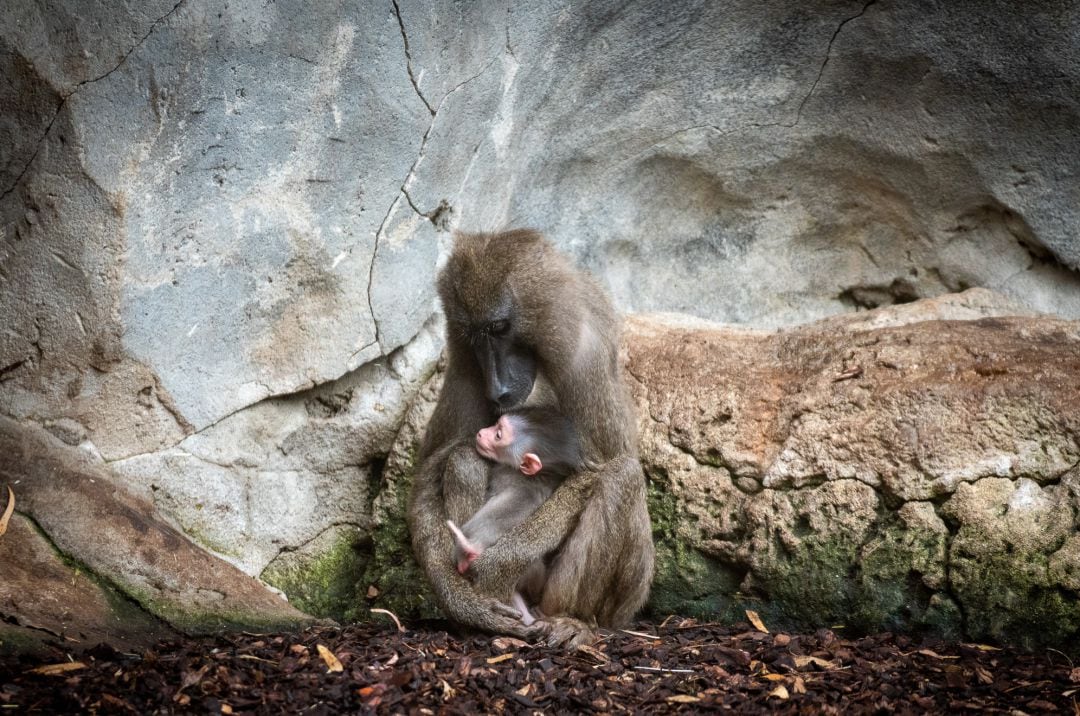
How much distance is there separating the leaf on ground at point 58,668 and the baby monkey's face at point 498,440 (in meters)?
2.10

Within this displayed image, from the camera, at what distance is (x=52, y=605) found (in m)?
5.18

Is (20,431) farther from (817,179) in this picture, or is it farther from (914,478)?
(817,179)

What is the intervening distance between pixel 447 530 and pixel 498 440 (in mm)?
515

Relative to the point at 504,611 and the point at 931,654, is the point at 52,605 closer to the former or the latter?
the point at 504,611

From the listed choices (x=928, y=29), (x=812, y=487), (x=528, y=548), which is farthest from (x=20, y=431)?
(x=928, y=29)

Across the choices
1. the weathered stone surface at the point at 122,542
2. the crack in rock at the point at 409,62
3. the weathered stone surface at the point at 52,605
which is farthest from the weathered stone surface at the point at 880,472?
the weathered stone surface at the point at 52,605

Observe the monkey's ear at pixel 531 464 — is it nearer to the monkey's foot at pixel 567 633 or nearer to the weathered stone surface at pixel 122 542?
the monkey's foot at pixel 567 633

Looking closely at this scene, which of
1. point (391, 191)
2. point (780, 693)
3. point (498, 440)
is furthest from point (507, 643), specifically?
point (391, 191)

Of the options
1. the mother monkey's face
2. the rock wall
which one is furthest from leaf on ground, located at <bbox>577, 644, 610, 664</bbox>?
the rock wall

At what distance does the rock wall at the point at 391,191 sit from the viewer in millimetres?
5730

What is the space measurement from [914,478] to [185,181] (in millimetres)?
3837

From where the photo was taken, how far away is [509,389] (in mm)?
5754

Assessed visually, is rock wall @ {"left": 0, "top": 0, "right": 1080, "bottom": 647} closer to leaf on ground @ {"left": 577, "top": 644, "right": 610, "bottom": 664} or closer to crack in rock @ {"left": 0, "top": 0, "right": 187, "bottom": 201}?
crack in rock @ {"left": 0, "top": 0, "right": 187, "bottom": 201}

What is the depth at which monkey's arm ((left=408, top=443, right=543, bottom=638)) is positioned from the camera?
5574 millimetres
